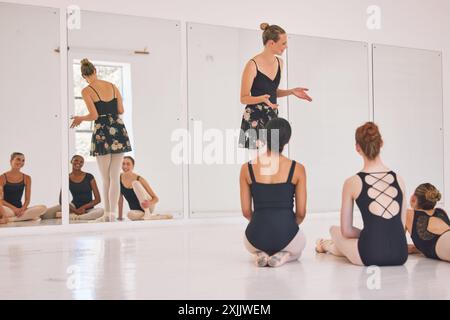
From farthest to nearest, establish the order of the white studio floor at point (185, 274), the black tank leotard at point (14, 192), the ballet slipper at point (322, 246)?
the black tank leotard at point (14, 192), the ballet slipper at point (322, 246), the white studio floor at point (185, 274)

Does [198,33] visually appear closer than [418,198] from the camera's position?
No

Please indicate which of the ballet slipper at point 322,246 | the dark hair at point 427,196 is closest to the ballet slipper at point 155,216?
the ballet slipper at point 322,246

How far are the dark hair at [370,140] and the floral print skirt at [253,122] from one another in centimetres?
249

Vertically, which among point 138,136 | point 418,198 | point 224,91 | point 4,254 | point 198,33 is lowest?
point 4,254

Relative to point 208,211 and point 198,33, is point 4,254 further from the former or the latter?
point 198,33

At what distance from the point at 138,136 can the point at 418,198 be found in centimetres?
291

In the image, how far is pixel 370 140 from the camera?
9.23 feet

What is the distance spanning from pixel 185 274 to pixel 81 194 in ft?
8.13

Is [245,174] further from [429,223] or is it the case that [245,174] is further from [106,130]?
Answer: [106,130]

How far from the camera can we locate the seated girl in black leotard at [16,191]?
4766 millimetres

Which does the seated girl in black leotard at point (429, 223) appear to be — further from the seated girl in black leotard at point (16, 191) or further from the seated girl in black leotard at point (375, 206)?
the seated girl in black leotard at point (16, 191)

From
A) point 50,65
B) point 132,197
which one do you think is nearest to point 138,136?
point 132,197

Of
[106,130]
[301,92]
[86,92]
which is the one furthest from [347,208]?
[86,92]

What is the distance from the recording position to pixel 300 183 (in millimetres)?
2979
